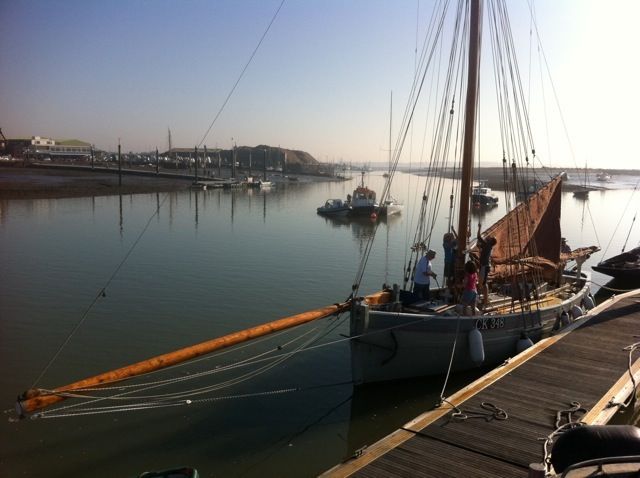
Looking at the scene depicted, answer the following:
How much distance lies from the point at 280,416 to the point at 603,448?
23.3 feet

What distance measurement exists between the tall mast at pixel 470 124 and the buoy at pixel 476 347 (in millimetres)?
2203

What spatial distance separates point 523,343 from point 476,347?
1964 mm

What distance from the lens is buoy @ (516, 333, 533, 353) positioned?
528 inches

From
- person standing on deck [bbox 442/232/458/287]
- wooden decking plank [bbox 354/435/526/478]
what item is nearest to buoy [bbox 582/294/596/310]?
person standing on deck [bbox 442/232/458/287]

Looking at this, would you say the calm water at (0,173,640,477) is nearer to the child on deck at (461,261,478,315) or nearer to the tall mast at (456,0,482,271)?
the child on deck at (461,261,478,315)

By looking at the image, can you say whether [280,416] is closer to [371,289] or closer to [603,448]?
[603,448]

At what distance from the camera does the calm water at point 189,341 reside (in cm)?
972

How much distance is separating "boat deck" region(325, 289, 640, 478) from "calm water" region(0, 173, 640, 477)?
2350 mm

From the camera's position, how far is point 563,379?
10344 millimetres

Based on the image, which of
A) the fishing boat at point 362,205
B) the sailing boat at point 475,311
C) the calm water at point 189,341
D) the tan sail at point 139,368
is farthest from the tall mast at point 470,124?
the fishing boat at point 362,205

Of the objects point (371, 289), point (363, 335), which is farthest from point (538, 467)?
point (371, 289)

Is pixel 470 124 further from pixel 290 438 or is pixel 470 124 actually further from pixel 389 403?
pixel 290 438

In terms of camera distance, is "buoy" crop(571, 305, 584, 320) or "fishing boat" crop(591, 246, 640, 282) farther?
"fishing boat" crop(591, 246, 640, 282)

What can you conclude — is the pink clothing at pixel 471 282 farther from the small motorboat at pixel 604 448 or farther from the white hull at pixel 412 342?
the small motorboat at pixel 604 448
